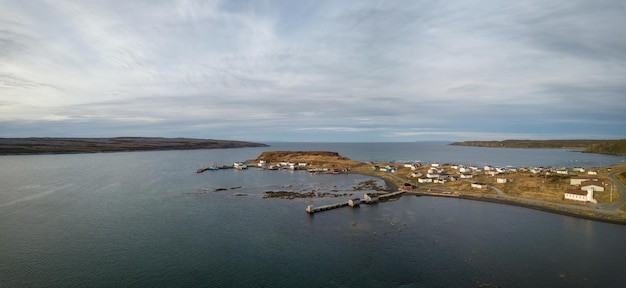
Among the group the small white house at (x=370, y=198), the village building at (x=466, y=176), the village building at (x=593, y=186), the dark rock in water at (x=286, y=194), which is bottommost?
the dark rock in water at (x=286, y=194)

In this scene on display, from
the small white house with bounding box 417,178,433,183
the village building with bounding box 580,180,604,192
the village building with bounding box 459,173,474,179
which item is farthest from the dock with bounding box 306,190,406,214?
the village building with bounding box 580,180,604,192

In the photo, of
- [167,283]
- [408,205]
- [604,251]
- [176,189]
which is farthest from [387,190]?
[167,283]

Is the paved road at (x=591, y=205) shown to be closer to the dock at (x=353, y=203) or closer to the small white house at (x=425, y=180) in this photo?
the small white house at (x=425, y=180)

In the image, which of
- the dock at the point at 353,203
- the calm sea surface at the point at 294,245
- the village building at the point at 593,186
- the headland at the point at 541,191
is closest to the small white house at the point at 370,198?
the dock at the point at 353,203

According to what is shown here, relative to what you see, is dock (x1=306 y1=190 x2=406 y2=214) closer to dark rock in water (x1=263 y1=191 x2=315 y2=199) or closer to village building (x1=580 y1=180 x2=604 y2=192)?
dark rock in water (x1=263 y1=191 x2=315 y2=199)

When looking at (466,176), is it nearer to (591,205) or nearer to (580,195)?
(580,195)

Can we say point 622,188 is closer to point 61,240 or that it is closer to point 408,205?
point 408,205
